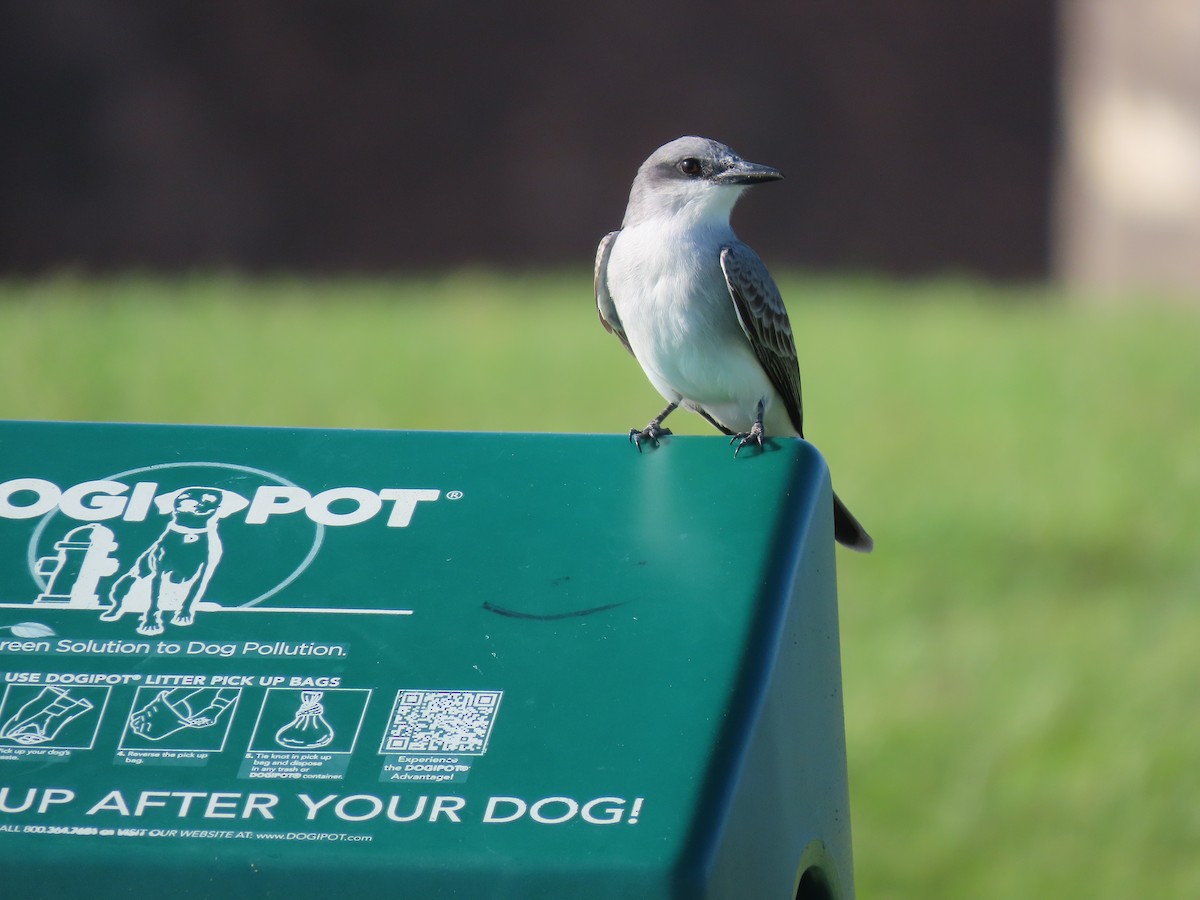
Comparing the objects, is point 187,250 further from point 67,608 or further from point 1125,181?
point 67,608

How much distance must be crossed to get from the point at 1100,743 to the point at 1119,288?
8.34 metres

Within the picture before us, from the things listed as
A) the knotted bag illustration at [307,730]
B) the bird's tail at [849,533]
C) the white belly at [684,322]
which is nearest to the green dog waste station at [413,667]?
the knotted bag illustration at [307,730]

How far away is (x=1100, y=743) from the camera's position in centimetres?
514

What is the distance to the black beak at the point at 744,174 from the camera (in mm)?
3100

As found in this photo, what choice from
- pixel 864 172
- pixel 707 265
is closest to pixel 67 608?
pixel 707 265

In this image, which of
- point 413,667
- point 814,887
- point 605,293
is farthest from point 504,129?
point 413,667

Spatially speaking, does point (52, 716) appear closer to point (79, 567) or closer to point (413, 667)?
point (79, 567)

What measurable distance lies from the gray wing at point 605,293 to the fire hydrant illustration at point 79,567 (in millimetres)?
1476

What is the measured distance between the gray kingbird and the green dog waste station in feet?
3.03

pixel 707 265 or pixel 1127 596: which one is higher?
pixel 707 265

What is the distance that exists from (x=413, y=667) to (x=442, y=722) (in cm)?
10

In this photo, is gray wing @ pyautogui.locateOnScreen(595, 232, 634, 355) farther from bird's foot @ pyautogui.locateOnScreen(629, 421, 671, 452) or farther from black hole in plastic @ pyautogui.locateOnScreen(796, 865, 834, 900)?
black hole in plastic @ pyautogui.locateOnScreen(796, 865, 834, 900)

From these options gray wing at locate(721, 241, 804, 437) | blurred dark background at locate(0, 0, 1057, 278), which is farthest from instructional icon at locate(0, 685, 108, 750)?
blurred dark background at locate(0, 0, 1057, 278)

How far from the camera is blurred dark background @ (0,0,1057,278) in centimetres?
1263
